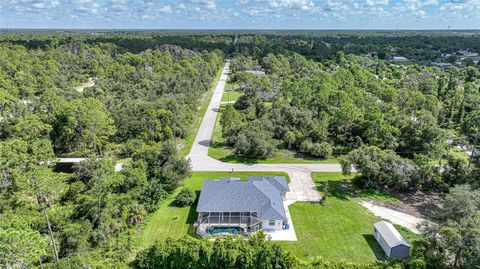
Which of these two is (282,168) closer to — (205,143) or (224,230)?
(205,143)

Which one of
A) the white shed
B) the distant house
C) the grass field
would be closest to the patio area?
the grass field

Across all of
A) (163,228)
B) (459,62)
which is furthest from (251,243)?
(459,62)

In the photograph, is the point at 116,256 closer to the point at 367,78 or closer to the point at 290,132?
the point at 290,132

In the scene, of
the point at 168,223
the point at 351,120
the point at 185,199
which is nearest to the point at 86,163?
the point at 185,199

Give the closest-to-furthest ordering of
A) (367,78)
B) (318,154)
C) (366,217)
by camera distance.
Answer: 1. (366,217)
2. (318,154)
3. (367,78)

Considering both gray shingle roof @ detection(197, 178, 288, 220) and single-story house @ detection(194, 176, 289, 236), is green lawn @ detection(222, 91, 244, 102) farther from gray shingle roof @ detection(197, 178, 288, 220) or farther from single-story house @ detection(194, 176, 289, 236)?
single-story house @ detection(194, 176, 289, 236)

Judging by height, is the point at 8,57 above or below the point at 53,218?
above
